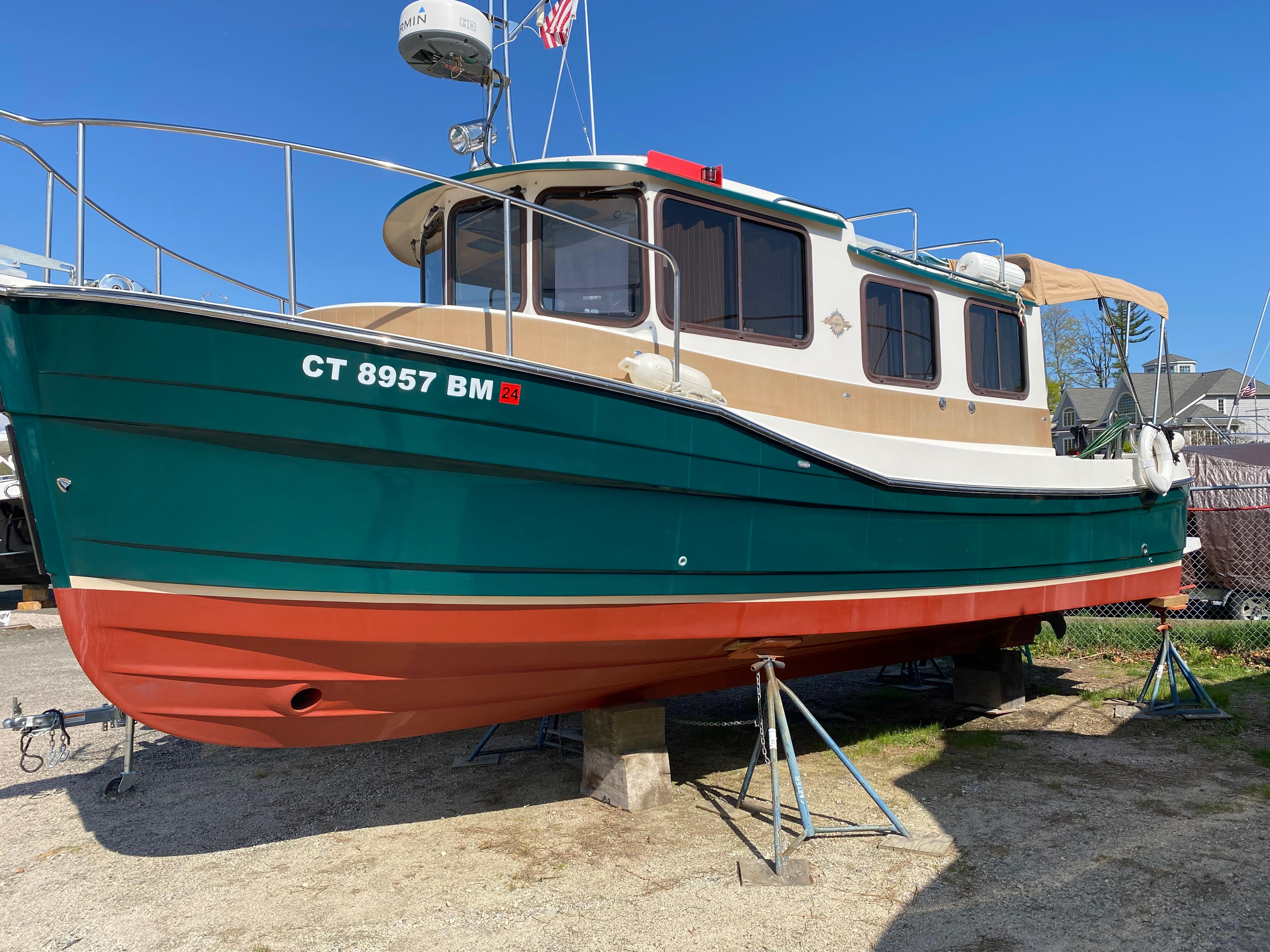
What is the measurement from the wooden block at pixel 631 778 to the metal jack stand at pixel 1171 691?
4.23m

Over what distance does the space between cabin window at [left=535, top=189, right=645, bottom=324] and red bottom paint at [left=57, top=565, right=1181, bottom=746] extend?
164 cm

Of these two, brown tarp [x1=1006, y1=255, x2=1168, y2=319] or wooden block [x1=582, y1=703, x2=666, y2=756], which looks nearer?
wooden block [x1=582, y1=703, x2=666, y2=756]

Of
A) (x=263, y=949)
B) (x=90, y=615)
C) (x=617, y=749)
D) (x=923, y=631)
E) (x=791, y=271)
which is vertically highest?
(x=791, y=271)

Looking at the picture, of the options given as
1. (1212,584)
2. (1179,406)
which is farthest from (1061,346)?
(1212,584)

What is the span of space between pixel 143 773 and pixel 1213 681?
348 inches

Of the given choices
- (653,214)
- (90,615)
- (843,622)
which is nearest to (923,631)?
(843,622)

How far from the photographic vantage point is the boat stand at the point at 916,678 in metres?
8.11

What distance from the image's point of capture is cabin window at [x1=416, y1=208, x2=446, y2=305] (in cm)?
505

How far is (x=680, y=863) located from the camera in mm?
4016

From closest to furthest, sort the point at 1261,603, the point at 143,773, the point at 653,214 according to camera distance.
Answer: the point at 653,214
the point at 143,773
the point at 1261,603

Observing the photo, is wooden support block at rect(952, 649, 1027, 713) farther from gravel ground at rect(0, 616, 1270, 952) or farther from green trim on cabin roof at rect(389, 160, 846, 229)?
green trim on cabin roof at rect(389, 160, 846, 229)

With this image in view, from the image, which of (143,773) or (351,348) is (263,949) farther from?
(143,773)

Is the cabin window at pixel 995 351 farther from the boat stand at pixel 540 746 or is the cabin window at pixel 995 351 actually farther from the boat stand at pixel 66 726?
the boat stand at pixel 66 726

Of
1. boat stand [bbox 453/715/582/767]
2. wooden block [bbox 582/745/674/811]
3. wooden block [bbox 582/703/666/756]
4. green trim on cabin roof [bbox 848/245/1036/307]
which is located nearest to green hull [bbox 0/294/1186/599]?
wooden block [bbox 582/703/666/756]
